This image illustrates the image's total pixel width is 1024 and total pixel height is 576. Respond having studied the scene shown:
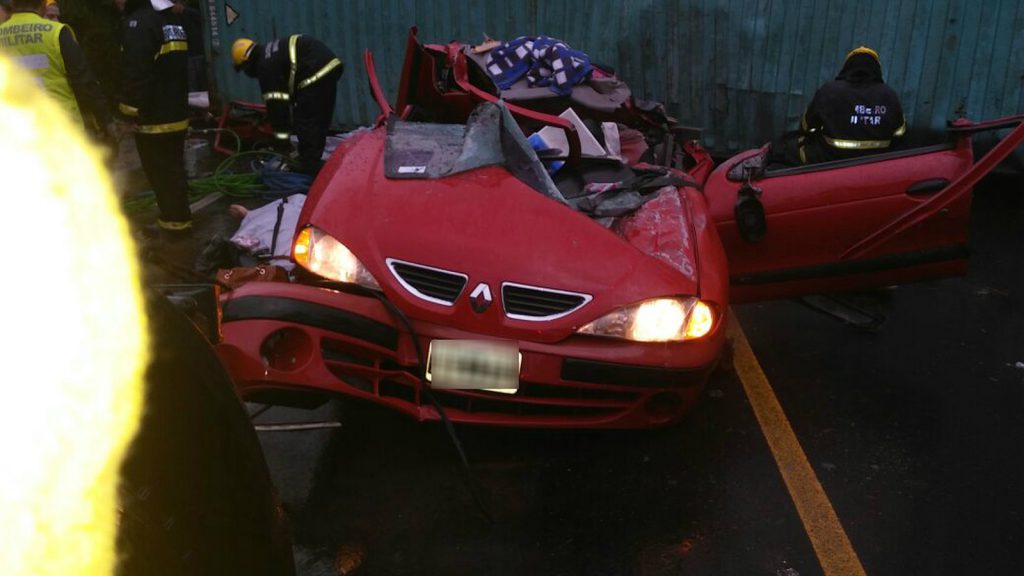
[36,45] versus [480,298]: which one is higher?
[36,45]

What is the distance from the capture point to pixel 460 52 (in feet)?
15.4

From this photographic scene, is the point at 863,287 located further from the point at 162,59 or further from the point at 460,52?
the point at 162,59

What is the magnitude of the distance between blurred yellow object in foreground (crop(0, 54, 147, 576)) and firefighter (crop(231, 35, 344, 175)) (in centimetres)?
534

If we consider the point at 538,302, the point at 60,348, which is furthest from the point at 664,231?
the point at 60,348

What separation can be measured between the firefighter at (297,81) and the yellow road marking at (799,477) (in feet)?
12.6

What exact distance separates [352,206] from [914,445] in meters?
2.43

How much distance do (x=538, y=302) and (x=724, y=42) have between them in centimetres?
606

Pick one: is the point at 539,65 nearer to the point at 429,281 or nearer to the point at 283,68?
the point at 429,281

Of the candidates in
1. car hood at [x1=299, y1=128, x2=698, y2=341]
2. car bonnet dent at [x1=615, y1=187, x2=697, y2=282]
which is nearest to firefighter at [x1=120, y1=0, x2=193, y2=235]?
car hood at [x1=299, y1=128, x2=698, y2=341]

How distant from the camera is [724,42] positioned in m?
8.45

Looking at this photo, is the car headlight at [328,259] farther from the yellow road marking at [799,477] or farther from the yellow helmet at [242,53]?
the yellow helmet at [242,53]

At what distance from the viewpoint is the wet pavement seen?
119 inches

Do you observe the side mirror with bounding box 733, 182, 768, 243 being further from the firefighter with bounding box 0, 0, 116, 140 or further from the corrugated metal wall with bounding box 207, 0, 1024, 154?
the corrugated metal wall with bounding box 207, 0, 1024, 154

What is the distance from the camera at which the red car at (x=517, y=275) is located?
310 centimetres
